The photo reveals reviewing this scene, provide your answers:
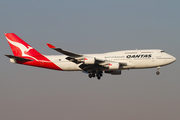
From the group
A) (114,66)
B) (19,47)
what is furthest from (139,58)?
(19,47)

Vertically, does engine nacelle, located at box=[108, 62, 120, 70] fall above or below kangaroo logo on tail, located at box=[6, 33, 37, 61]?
below

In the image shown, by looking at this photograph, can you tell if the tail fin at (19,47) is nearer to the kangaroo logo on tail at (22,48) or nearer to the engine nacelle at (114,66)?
the kangaroo logo on tail at (22,48)

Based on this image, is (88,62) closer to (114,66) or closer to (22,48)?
(114,66)

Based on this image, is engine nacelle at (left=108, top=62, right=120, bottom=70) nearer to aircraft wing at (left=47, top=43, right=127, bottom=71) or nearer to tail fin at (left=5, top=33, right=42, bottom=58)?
aircraft wing at (left=47, top=43, right=127, bottom=71)

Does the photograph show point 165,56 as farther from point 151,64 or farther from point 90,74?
point 90,74

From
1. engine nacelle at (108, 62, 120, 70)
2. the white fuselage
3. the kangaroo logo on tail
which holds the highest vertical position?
the kangaroo logo on tail

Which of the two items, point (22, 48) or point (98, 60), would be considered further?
point (22, 48)

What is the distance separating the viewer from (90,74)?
156ft

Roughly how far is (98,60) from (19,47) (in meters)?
15.1

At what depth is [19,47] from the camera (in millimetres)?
48875

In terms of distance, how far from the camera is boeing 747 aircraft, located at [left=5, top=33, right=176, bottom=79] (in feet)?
143

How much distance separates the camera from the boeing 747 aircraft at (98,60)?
1714 inches

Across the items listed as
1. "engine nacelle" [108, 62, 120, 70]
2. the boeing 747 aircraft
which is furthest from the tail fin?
"engine nacelle" [108, 62, 120, 70]

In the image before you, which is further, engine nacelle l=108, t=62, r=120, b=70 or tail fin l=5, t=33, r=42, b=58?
tail fin l=5, t=33, r=42, b=58
